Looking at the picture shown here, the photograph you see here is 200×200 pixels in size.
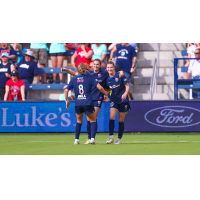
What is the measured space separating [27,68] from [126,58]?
407 centimetres

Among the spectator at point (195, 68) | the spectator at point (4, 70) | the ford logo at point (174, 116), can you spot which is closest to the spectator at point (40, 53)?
the spectator at point (4, 70)

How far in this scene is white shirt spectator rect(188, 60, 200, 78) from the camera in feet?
42.7

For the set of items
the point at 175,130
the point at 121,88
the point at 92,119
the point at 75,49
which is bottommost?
the point at 175,130

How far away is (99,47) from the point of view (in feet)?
47.4

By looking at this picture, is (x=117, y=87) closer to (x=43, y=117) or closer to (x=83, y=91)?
(x=83, y=91)

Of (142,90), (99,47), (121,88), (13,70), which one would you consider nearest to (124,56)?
(99,47)

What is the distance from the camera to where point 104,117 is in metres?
12.1

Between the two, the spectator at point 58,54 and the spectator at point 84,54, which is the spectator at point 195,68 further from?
the spectator at point 58,54

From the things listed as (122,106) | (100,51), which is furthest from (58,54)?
(122,106)

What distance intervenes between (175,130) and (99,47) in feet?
15.6

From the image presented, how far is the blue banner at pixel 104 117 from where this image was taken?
38.8 ft

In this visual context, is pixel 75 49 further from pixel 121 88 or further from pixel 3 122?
pixel 121 88

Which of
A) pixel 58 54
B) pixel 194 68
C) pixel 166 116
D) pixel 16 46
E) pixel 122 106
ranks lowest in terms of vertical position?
pixel 166 116

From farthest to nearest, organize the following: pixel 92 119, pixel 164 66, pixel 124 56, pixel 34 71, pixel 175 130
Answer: pixel 164 66
pixel 34 71
pixel 124 56
pixel 175 130
pixel 92 119
